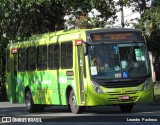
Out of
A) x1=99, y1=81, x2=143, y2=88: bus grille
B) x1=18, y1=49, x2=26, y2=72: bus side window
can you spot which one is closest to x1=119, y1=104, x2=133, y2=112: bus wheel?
x1=99, y1=81, x2=143, y2=88: bus grille

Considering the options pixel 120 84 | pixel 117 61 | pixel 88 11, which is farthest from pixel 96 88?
pixel 88 11

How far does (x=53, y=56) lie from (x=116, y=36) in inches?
123

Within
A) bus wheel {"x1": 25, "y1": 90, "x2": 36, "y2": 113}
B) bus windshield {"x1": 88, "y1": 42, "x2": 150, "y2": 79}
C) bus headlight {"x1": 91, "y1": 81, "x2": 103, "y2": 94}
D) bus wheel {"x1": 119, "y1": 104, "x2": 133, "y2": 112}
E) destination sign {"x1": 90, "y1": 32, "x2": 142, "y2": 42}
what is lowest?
bus wheel {"x1": 119, "y1": 104, "x2": 133, "y2": 112}

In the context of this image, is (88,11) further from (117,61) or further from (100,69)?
(100,69)

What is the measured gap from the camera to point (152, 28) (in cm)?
3875

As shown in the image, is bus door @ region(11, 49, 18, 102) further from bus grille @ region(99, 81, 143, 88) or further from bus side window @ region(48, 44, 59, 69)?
bus grille @ region(99, 81, 143, 88)

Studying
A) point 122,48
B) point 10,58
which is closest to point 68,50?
point 122,48

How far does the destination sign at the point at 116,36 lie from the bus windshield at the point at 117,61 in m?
0.23

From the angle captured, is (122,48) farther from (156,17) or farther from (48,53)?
(156,17)

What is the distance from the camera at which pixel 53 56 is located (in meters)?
22.1

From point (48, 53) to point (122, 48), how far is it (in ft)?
12.6

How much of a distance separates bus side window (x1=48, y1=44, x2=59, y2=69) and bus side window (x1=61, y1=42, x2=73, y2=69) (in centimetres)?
47

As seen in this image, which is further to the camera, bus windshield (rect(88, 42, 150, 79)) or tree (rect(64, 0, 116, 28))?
tree (rect(64, 0, 116, 28))

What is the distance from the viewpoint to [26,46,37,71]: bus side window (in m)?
23.9
